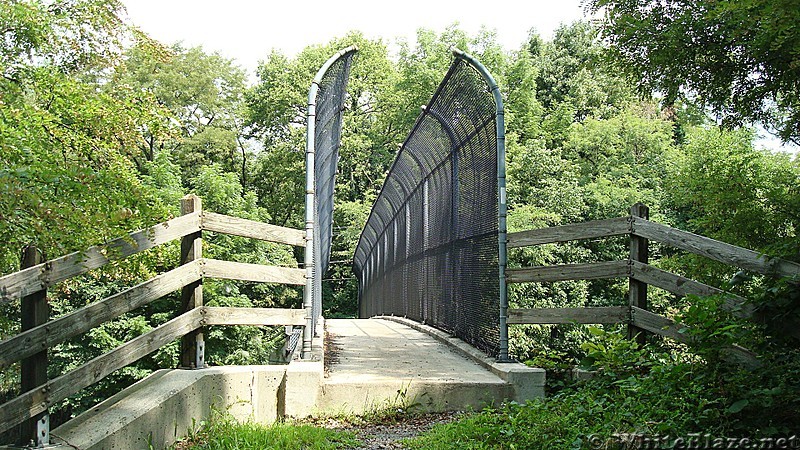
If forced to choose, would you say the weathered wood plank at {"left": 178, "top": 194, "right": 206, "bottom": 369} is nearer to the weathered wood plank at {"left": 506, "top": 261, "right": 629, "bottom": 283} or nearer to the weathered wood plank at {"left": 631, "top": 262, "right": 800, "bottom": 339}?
the weathered wood plank at {"left": 506, "top": 261, "right": 629, "bottom": 283}

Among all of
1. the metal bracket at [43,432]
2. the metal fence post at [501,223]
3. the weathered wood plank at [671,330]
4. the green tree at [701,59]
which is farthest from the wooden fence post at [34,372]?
the green tree at [701,59]

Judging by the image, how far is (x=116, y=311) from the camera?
416 centimetres

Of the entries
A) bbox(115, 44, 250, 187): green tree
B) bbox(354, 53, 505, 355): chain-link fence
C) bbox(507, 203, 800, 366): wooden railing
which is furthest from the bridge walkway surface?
bbox(115, 44, 250, 187): green tree

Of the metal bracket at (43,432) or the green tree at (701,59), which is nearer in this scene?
the metal bracket at (43,432)

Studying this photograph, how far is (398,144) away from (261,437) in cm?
1771

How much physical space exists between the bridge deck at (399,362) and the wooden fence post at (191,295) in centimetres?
98

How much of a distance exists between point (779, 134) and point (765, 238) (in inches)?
112

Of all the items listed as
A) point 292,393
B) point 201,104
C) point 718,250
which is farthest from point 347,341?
point 201,104

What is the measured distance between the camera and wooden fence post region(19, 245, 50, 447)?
11.3 ft

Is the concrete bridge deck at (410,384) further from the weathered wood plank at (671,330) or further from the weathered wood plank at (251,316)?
the weathered wood plank at (671,330)

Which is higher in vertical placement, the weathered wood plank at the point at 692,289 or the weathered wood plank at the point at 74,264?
the weathered wood plank at the point at 74,264

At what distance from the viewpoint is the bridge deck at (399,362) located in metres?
5.75

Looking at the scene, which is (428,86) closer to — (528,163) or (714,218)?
(528,163)

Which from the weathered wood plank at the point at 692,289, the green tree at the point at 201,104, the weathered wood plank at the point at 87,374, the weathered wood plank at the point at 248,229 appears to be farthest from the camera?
the green tree at the point at 201,104
